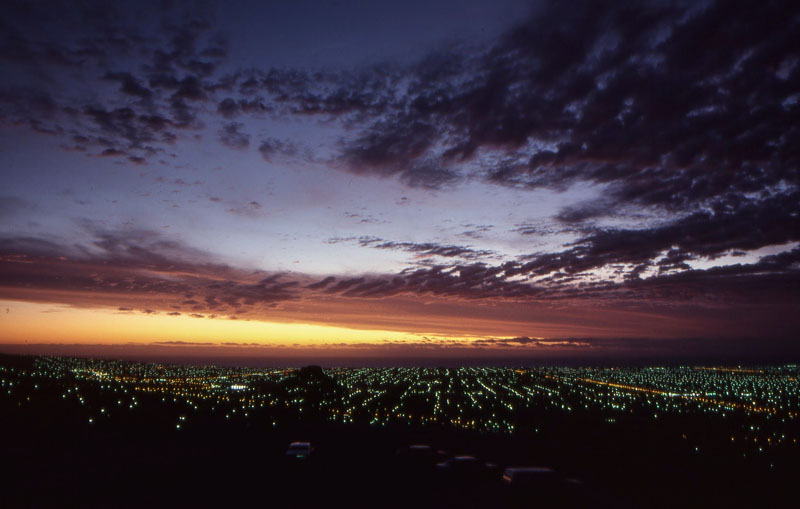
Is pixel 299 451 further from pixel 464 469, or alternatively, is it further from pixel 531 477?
pixel 531 477

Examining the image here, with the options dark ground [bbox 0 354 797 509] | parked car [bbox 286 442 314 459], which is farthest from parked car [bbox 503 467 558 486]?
parked car [bbox 286 442 314 459]

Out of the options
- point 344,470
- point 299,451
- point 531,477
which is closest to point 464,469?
point 531,477

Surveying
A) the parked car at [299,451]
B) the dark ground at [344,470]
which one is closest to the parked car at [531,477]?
the dark ground at [344,470]

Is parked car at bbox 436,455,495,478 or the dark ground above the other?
parked car at bbox 436,455,495,478

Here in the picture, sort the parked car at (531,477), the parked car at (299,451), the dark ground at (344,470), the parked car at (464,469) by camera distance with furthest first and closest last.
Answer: the parked car at (299,451)
the parked car at (464,469)
the dark ground at (344,470)
the parked car at (531,477)

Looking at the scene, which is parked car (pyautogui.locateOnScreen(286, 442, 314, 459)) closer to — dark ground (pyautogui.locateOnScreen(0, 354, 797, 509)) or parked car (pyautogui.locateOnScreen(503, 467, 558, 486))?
dark ground (pyautogui.locateOnScreen(0, 354, 797, 509))

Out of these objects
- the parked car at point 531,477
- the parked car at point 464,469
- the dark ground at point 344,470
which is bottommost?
the dark ground at point 344,470

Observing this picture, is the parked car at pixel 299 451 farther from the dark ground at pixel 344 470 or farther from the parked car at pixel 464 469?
the parked car at pixel 464 469

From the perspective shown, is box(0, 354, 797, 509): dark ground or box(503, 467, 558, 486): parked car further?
box(0, 354, 797, 509): dark ground

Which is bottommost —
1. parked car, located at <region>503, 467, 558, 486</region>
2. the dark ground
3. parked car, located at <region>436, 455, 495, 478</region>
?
the dark ground

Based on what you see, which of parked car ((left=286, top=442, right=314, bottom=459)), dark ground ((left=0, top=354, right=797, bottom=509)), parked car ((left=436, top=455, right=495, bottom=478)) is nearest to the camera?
dark ground ((left=0, top=354, right=797, bottom=509))

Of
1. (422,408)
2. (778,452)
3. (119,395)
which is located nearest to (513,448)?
(778,452)

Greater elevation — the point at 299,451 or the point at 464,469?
the point at 464,469
